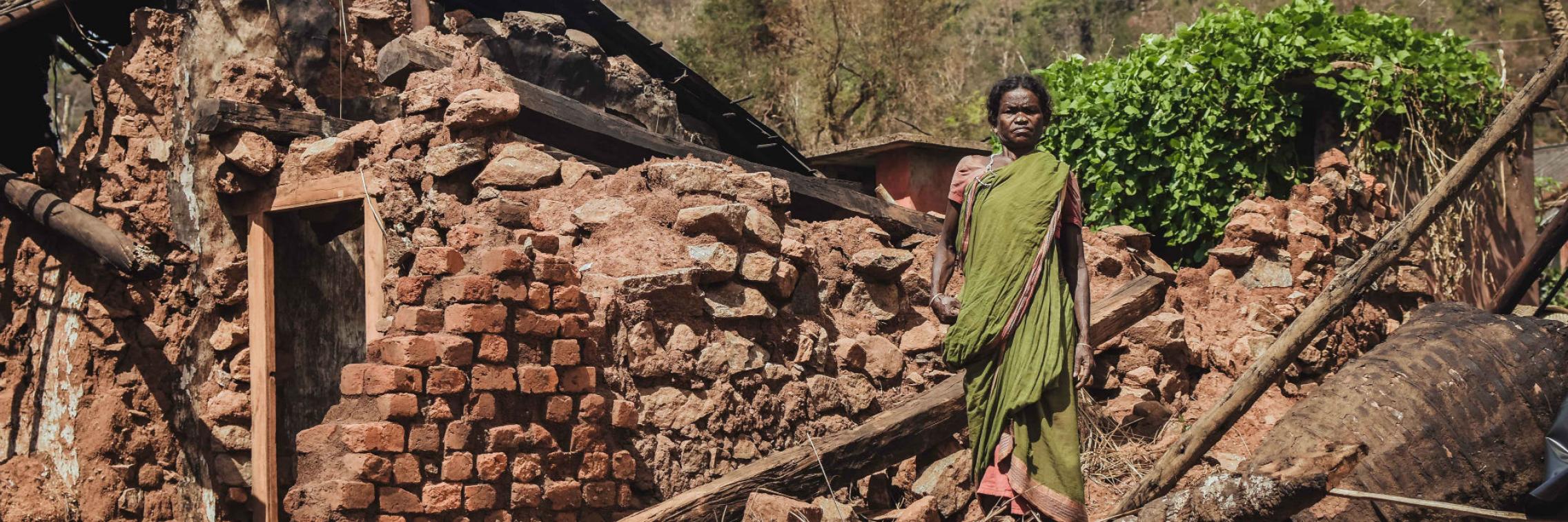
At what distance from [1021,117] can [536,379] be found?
1806mm

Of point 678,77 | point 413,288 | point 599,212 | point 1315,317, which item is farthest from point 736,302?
point 678,77

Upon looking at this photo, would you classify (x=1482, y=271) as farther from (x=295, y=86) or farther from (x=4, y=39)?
(x=4, y=39)

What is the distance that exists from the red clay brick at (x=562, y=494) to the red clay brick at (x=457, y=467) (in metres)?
0.30

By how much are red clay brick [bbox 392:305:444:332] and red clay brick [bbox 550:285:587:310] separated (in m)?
0.38

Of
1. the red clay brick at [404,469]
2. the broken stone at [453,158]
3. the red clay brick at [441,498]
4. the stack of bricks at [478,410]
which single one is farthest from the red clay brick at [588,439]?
the broken stone at [453,158]

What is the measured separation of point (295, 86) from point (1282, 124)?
510cm

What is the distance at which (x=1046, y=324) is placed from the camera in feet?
12.7

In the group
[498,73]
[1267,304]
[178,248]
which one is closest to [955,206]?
[498,73]

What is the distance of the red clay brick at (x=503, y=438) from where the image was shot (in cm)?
414

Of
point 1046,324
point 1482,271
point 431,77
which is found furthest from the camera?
point 1482,271

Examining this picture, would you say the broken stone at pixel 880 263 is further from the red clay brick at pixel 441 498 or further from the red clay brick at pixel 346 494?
the red clay brick at pixel 346 494

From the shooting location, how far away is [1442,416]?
15.8ft

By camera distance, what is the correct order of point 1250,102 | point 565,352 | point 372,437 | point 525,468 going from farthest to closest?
point 1250,102
point 565,352
point 525,468
point 372,437

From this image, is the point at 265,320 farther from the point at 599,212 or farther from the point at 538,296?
the point at 538,296
